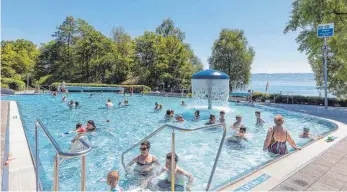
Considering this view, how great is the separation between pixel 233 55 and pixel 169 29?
2247cm

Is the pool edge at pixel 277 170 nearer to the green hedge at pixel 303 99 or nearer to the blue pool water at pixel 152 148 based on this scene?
the blue pool water at pixel 152 148

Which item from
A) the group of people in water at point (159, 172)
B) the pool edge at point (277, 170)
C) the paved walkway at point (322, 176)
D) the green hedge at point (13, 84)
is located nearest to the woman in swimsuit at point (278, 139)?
the pool edge at point (277, 170)

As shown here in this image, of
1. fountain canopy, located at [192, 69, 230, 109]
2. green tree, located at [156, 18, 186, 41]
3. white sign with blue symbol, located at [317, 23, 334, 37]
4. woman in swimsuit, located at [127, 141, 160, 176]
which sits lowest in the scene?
woman in swimsuit, located at [127, 141, 160, 176]

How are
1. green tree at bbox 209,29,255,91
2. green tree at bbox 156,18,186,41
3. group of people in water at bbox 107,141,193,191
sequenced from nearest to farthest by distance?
group of people in water at bbox 107,141,193,191 → green tree at bbox 209,29,255,91 → green tree at bbox 156,18,186,41

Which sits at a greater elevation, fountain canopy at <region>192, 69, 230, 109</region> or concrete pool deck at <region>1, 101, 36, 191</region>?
fountain canopy at <region>192, 69, 230, 109</region>

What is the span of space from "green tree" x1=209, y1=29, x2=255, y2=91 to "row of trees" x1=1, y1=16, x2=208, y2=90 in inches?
193

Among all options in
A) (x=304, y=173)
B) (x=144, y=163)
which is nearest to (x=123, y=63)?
(x=144, y=163)

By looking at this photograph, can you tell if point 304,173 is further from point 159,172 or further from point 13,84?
point 13,84

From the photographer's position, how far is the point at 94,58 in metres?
43.7

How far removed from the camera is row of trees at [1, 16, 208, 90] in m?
39.1

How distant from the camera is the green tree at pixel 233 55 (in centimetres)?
3688

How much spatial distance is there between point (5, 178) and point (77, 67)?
4368 cm

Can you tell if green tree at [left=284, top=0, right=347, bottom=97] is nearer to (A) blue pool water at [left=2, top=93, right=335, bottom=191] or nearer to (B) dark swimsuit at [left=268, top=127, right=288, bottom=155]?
(A) blue pool water at [left=2, top=93, right=335, bottom=191]

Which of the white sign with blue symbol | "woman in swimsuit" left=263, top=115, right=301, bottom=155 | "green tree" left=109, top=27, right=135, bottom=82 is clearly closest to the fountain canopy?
the white sign with blue symbol
